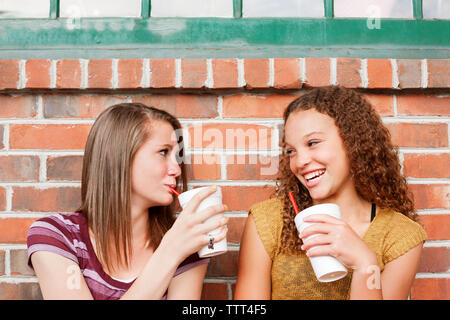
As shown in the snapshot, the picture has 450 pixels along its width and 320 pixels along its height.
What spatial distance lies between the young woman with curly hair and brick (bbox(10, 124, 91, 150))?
2.20ft

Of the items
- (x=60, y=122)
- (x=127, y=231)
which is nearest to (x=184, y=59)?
(x=60, y=122)

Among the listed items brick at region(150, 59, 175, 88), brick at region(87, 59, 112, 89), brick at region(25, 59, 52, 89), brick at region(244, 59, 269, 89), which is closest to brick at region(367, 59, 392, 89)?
brick at region(244, 59, 269, 89)

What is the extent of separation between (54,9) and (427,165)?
1456mm

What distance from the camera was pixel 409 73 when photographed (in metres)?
1.55

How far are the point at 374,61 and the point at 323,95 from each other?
291mm

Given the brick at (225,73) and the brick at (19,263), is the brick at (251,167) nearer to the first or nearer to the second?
the brick at (225,73)

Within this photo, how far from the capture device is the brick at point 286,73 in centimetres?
153

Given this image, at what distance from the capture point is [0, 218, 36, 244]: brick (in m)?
1.54

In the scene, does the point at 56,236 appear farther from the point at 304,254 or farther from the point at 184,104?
the point at 304,254

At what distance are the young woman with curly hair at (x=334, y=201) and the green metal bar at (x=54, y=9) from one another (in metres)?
0.91

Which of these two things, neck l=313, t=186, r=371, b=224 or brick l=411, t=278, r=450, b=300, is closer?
neck l=313, t=186, r=371, b=224

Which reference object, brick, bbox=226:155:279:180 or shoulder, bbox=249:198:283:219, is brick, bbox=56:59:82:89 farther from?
shoulder, bbox=249:198:283:219

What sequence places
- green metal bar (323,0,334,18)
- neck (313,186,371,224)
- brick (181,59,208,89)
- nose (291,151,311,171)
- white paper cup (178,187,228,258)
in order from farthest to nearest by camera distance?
green metal bar (323,0,334,18) < brick (181,59,208,89) < neck (313,186,371,224) < nose (291,151,311,171) < white paper cup (178,187,228,258)

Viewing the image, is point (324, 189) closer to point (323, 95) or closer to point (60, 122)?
point (323, 95)
